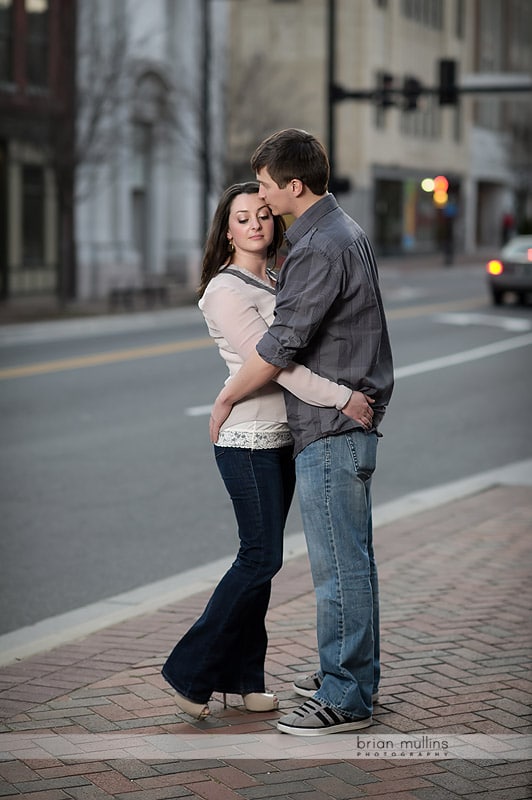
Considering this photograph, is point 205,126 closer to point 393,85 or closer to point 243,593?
point 393,85

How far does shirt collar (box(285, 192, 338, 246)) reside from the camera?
431 centimetres

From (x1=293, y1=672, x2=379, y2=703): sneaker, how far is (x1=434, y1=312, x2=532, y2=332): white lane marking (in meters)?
19.1

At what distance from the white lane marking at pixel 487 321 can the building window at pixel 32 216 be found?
10.4 metres

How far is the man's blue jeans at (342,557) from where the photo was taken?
4344 millimetres

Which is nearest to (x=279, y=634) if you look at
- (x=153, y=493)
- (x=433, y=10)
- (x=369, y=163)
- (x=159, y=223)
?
(x=153, y=493)

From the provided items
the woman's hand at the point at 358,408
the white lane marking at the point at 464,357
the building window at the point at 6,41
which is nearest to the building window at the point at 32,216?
the building window at the point at 6,41

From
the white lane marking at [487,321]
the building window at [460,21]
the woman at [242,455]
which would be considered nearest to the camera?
the woman at [242,455]

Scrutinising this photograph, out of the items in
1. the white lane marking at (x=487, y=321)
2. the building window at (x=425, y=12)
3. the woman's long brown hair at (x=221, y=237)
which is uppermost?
the building window at (x=425, y=12)

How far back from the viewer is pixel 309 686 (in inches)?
187

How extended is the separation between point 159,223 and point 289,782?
3445 cm

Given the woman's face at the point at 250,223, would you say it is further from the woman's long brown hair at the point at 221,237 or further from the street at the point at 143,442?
the street at the point at 143,442

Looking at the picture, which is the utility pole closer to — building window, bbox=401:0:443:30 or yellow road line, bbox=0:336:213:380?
yellow road line, bbox=0:336:213:380

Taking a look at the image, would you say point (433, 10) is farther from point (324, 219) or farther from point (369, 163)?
point (324, 219)

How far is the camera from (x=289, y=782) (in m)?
3.95
